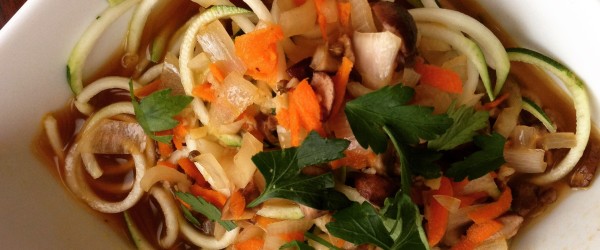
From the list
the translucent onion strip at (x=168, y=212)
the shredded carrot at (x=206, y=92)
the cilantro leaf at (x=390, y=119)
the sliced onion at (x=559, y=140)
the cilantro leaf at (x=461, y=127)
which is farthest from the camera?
the translucent onion strip at (x=168, y=212)

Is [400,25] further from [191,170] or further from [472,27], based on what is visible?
[191,170]

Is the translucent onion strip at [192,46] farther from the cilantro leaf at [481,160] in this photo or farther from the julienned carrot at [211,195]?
the cilantro leaf at [481,160]

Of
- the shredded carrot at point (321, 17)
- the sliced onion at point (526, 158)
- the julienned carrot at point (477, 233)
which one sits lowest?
the julienned carrot at point (477, 233)

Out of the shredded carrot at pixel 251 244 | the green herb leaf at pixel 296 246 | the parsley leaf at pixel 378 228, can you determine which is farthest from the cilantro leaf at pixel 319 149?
the shredded carrot at pixel 251 244

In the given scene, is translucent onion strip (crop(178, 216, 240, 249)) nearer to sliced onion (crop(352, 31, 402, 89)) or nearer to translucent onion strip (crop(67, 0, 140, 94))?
translucent onion strip (crop(67, 0, 140, 94))

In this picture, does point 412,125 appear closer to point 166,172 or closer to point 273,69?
point 273,69

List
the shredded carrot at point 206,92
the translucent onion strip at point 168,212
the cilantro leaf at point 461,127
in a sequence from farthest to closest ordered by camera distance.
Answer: the translucent onion strip at point 168,212, the shredded carrot at point 206,92, the cilantro leaf at point 461,127

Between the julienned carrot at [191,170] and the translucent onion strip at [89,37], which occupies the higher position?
the translucent onion strip at [89,37]

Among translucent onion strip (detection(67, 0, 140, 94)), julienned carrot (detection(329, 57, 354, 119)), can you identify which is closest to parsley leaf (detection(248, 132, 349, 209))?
julienned carrot (detection(329, 57, 354, 119))
